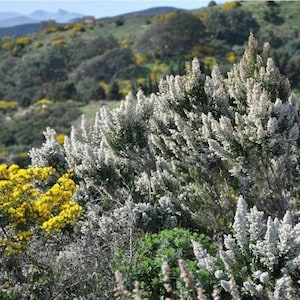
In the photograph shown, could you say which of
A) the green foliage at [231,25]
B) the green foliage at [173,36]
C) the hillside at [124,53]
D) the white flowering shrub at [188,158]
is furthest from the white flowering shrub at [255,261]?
the green foliage at [231,25]

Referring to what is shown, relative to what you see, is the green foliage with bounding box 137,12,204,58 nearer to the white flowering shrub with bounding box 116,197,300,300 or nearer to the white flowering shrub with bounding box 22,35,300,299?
the white flowering shrub with bounding box 22,35,300,299

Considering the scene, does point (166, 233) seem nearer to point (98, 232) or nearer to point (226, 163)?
point (98, 232)

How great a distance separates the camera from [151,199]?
874 cm

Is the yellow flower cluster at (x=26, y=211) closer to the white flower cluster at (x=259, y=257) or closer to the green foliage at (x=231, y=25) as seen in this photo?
the white flower cluster at (x=259, y=257)

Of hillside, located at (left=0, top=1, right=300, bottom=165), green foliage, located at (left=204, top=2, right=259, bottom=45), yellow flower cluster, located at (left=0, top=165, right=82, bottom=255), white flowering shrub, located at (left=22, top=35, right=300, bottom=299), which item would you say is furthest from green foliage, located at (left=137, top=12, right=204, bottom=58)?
yellow flower cluster, located at (left=0, top=165, right=82, bottom=255)

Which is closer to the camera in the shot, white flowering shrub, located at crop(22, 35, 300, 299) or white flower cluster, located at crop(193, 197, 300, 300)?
white flower cluster, located at crop(193, 197, 300, 300)

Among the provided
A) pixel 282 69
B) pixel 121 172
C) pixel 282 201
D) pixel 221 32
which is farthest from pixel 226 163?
pixel 221 32

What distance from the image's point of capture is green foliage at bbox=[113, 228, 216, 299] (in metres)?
5.79

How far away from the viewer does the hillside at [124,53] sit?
60094mm

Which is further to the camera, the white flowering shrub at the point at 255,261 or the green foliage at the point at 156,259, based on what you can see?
the green foliage at the point at 156,259

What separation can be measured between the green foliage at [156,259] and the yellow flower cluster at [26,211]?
92 cm

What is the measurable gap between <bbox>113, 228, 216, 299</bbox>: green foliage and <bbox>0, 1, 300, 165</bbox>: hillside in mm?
47419

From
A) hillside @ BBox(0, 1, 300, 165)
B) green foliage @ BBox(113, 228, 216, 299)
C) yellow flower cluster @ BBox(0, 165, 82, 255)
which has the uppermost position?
yellow flower cluster @ BBox(0, 165, 82, 255)

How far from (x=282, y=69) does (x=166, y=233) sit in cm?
4413
